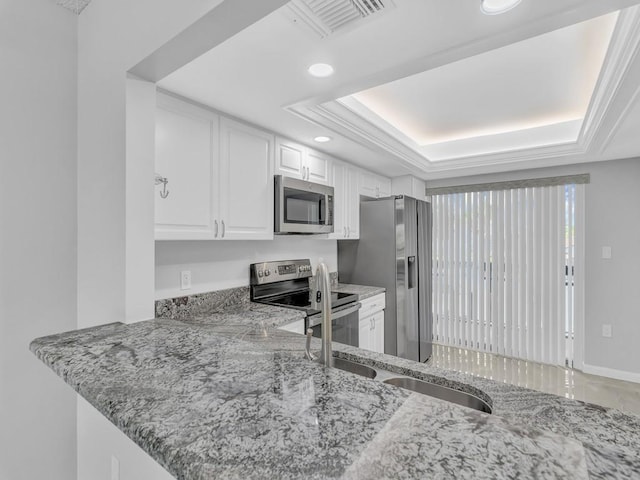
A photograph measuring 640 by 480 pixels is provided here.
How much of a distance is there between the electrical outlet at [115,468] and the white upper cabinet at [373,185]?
9.85ft

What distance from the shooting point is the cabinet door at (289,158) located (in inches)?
101

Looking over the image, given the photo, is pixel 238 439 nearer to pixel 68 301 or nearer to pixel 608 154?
pixel 68 301

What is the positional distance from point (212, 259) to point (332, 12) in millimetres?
1696

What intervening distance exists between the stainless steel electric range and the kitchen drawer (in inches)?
6.1

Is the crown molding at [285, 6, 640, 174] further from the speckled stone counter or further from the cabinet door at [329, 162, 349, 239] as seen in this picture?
the speckled stone counter

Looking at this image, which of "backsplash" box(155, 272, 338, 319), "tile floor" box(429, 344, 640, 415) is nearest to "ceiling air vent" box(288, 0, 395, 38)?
"backsplash" box(155, 272, 338, 319)

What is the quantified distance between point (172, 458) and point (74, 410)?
1.51m

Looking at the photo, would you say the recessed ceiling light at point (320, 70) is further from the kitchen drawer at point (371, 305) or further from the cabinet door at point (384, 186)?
the cabinet door at point (384, 186)

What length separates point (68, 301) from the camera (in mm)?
1512

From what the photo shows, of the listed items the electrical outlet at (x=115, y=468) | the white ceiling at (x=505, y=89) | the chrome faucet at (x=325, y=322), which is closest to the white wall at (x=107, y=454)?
the electrical outlet at (x=115, y=468)

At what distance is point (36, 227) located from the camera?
4.69 ft

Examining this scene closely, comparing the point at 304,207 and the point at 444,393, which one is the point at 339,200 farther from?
the point at 444,393

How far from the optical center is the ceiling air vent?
1158 mm

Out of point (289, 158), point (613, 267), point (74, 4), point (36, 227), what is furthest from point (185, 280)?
point (613, 267)
